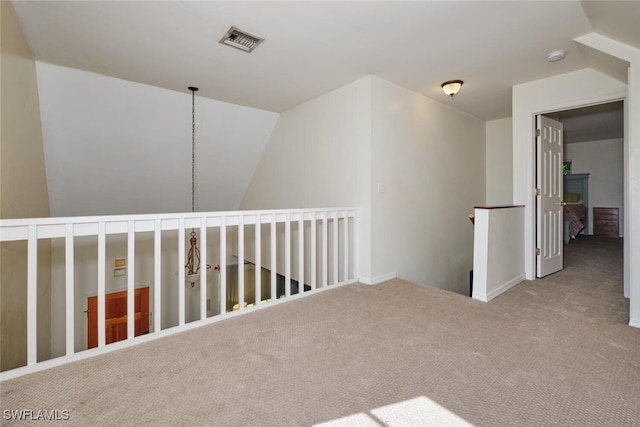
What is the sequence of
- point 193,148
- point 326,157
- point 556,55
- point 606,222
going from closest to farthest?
point 556,55, point 326,157, point 193,148, point 606,222

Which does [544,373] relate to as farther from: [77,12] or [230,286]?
[230,286]

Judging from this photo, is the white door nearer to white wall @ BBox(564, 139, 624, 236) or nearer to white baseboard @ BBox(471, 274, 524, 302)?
white baseboard @ BBox(471, 274, 524, 302)

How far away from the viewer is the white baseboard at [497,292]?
2730 mm

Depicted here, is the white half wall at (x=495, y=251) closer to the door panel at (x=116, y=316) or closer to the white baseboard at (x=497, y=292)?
the white baseboard at (x=497, y=292)

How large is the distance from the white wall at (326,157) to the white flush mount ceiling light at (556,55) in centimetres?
169

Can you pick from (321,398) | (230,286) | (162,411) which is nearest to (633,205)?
(321,398)

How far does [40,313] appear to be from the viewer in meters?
3.39

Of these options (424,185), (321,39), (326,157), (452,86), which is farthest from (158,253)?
(452,86)

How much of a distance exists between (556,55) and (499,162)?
2508 millimetres

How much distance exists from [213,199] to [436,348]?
15.3ft

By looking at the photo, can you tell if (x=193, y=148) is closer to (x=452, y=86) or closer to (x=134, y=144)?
(x=134, y=144)

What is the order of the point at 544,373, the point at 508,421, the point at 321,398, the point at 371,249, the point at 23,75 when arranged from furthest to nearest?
the point at 371,249
the point at 23,75
the point at 544,373
the point at 321,398
the point at 508,421

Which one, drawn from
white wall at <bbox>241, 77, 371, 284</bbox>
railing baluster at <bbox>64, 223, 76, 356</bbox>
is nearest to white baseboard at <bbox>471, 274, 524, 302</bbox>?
white wall at <bbox>241, 77, 371, 284</bbox>

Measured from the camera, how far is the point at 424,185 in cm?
392
